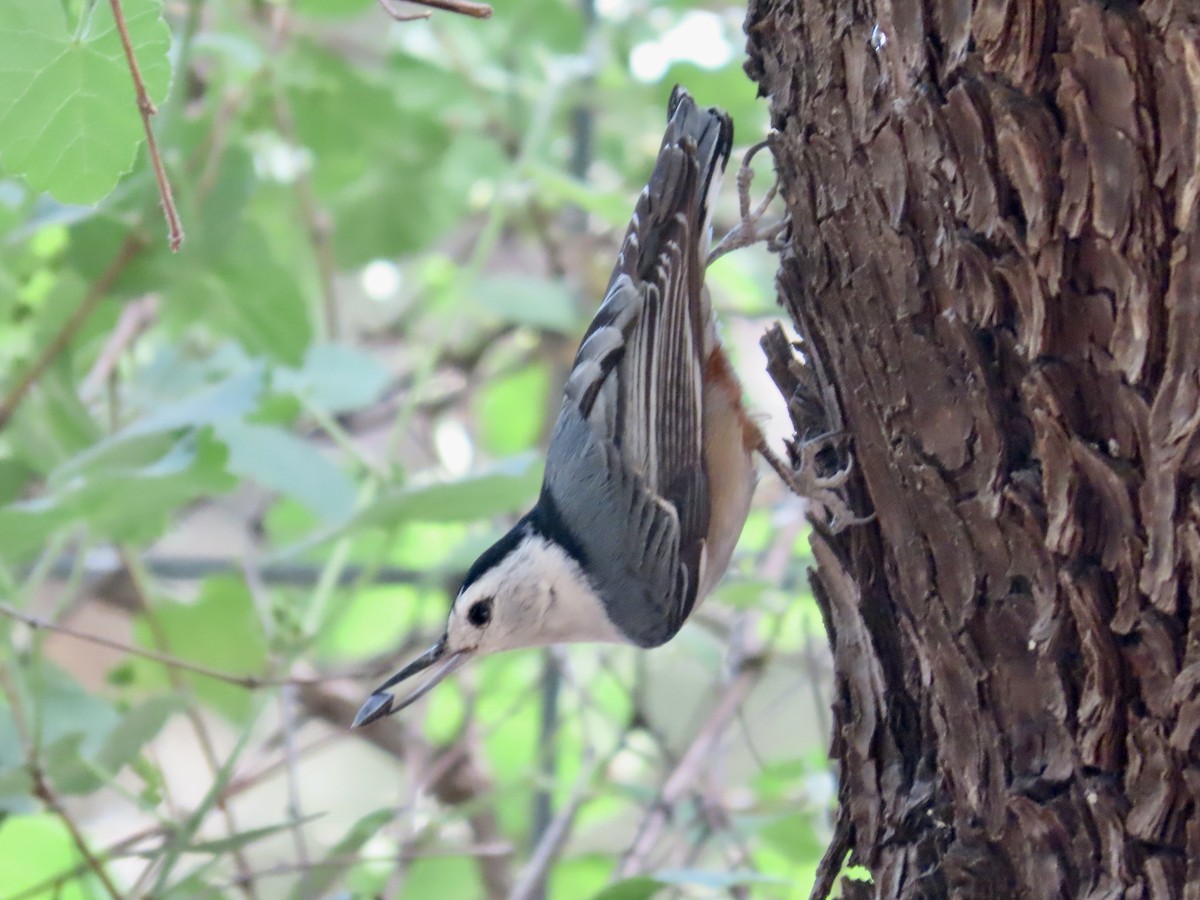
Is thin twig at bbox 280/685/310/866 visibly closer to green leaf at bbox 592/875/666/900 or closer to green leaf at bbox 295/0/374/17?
green leaf at bbox 592/875/666/900

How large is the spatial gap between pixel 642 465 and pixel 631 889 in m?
0.40

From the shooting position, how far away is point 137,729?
110cm

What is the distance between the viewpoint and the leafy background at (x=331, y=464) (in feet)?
3.55

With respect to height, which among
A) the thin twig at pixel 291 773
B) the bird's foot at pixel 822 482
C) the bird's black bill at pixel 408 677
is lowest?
the thin twig at pixel 291 773

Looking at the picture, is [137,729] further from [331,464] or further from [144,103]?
[144,103]

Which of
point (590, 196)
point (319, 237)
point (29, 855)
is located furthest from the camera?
point (319, 237)

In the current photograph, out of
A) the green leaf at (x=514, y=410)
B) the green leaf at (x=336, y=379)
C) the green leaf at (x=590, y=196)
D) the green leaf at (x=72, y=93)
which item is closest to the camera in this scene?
the green leaf at (x=72, y=93)

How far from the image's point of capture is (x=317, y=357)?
1.57 meters

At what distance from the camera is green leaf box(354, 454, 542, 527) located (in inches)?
44.1

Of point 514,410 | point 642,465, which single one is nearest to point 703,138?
point 642,465

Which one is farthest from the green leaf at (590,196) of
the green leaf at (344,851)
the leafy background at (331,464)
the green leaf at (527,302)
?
the green leaf at (344,851)

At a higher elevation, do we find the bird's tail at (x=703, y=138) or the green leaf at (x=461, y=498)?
the bird's tail at (x=703, y=138)

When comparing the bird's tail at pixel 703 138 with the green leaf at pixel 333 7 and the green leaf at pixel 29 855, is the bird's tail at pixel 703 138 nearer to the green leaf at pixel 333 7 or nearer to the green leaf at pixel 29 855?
the green leaf at pixel 333 7

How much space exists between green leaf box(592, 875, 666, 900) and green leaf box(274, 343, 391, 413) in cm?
75
